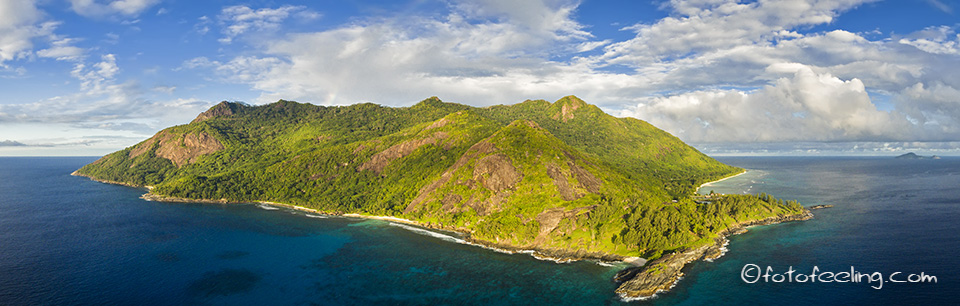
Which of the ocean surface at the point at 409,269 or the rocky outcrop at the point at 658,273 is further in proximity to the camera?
the rocky outcrop at the point at 658,273

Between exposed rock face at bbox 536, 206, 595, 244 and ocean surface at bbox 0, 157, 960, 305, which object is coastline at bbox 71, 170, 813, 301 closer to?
ocean surface at bbox 0, 157, 960, 305

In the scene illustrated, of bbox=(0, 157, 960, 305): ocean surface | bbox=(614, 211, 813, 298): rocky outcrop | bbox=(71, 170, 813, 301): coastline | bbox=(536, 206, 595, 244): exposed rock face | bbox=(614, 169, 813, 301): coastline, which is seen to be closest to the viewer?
bbox=(0, 157, 960, 305): ocean surface

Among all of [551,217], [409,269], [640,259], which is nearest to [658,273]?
[640,259]

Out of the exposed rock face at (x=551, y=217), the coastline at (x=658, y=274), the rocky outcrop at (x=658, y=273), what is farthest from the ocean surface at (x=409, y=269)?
the exposed rock face at (x=551, y=217)

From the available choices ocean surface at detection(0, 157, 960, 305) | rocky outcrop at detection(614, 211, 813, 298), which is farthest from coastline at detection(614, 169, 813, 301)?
ocean surface at detection(0, 157, 960, 305)

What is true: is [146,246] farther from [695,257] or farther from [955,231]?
[955,231]

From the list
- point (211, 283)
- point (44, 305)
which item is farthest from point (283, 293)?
point (44, 305)

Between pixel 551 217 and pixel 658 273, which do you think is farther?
pixel 551 217

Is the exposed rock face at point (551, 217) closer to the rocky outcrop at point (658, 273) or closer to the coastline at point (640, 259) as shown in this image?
the coastline at point (640, 259)

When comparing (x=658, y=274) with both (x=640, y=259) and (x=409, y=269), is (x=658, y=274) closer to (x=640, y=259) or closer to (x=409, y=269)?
(x=640, y=259)

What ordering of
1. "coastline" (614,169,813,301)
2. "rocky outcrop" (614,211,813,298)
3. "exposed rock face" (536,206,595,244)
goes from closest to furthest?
"coastline" (614,169,813,301), "rocky outcrop" (614,211,813,298), "exposed rock face" (536,206,595,244)

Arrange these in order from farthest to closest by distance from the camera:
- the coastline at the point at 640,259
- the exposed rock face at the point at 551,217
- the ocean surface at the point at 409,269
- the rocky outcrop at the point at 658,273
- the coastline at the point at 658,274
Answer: the exposed rock face at the point at 551,217, the coastline at the point at 640,259, the rocky outcrop at the point at 658,273, the coastline at the point at 658,274, the ocean surface at the point at 409,269

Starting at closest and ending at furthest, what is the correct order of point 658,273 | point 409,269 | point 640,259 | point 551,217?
point 658,273 < point 409,269 < point 640,259 < point 551,217
